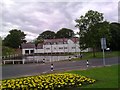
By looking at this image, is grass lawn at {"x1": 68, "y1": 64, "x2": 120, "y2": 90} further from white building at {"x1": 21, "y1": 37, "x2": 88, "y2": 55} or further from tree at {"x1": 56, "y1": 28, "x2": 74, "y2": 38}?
tree at {"x1": 56, "y1": 28, "x2": 74, "y2": 38}

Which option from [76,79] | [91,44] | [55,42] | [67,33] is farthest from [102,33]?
[67,33]

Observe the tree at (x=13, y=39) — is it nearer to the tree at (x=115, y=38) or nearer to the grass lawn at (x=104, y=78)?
the tree at (x=115, y=38)

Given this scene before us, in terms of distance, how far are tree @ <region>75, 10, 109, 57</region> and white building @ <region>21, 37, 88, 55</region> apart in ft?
184

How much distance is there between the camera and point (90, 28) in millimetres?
58812

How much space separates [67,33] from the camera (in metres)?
152

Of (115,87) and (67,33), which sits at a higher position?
(67,33)

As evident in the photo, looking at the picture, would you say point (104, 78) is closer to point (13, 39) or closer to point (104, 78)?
point (104, 78)

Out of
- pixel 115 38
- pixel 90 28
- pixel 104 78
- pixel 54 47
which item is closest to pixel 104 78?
pixel 104 78

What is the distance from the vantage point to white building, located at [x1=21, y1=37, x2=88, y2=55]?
386 feet

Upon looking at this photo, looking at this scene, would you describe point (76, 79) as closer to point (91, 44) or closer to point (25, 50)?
point (91, 44)

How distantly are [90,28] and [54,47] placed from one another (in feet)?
213

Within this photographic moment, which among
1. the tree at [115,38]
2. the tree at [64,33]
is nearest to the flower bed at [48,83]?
the tree at [115,38]

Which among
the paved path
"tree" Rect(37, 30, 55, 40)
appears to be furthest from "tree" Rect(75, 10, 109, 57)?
"tree" Rect(37, 30, 55, 40)

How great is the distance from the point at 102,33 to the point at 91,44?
11.4ft
